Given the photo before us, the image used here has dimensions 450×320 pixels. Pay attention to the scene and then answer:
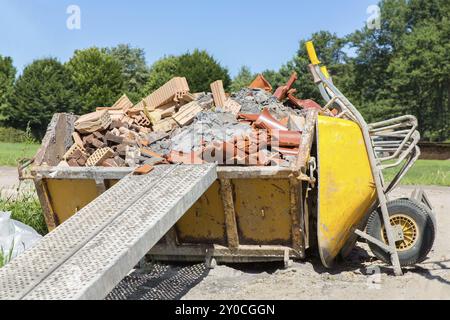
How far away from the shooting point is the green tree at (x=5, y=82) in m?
44.2

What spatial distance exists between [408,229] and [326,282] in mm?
1007

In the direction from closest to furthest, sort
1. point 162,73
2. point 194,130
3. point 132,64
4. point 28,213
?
point 194,130 < point 28,213 < point 162,73 < point 132,64

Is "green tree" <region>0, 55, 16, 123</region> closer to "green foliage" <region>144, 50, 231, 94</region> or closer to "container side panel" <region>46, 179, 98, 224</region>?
"green foliage" <region>144, 50, 231, 94</region>

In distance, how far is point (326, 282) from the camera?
195 inches

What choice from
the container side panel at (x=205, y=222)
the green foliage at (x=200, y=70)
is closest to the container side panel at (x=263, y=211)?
the container side panel at (x=205, y=222)

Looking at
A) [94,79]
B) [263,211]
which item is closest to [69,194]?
[263,211]

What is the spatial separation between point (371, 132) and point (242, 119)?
4.43ft

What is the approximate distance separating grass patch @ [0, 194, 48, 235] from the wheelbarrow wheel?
3.84m

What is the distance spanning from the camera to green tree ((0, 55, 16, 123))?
4422 centimetres

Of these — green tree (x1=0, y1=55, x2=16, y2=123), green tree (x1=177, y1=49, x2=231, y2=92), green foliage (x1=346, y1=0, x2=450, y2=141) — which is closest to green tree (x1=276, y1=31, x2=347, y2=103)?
green foliage (x1=346, y1=0, x2=450, y2=141)

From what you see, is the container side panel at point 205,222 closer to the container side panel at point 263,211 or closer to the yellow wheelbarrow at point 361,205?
the container side panel at point 263,211

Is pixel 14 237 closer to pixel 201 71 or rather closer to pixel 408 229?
pixel 408 229

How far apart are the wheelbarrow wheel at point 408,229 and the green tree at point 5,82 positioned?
42.5 meters

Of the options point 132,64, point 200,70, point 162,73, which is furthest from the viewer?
point 132,64
